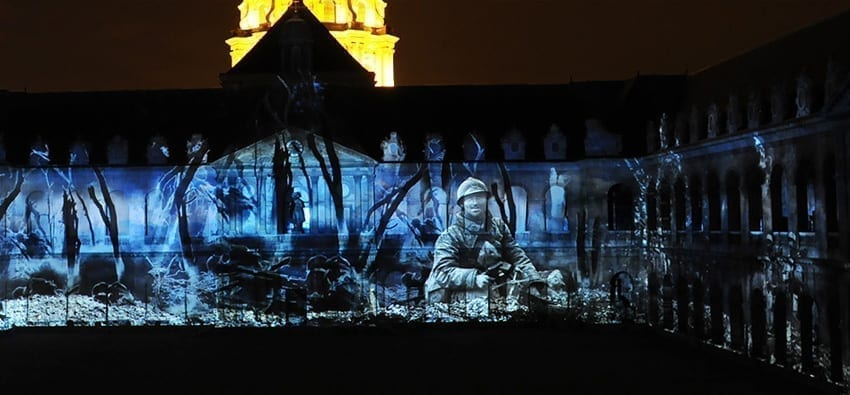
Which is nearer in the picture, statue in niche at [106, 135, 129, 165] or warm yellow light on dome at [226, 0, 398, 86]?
statue in niche at [106, 135, 129, 165]

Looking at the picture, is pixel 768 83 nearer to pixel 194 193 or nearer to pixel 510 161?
pixel 510 161

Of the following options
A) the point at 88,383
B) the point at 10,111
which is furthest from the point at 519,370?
the point at 10,111

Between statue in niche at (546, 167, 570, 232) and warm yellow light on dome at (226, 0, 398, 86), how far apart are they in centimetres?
3534

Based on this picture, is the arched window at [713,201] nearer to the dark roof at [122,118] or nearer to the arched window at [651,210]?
the arched window at [651,210]

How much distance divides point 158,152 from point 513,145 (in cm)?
1596

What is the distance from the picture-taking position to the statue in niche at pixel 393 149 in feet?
212

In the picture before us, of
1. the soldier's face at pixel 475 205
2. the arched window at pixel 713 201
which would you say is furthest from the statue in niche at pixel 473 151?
the arched window at pixel 713 201

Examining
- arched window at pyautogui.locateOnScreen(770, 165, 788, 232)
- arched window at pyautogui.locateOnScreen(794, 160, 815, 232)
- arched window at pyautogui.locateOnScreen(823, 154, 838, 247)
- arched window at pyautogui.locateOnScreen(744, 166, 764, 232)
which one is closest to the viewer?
arched window at pyautogui.locateOnScreen(823, 154, 838, 247)

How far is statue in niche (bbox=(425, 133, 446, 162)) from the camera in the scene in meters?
64.7

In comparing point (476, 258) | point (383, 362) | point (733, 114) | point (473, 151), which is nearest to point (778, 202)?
point (733, 114)

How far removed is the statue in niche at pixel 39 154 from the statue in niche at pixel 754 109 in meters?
32.2

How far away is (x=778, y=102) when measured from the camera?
45469 mm

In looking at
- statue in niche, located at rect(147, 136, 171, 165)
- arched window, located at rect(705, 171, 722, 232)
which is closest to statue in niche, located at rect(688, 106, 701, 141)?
arched window, located at rect(705, 171, 722, 232)

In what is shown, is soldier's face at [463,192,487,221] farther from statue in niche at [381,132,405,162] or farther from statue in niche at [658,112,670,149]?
statue in niche at [658,112,670,149]
